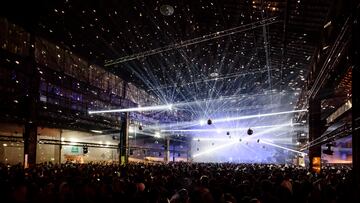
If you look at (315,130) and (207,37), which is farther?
(315,130)

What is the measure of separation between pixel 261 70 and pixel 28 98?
50.2ft

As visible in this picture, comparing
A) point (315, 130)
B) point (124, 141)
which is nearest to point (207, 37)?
point (315, 130)

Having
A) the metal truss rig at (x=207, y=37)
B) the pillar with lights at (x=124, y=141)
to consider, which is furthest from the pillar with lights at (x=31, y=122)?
the pillar with lights at (x=124, y=141)

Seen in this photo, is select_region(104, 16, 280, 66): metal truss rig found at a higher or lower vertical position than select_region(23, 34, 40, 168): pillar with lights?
higher

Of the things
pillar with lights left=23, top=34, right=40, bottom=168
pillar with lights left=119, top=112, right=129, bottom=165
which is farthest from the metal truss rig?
pillar with lights left=119, top=112, right=129, bottom=165

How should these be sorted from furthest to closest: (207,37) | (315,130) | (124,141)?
1. (124,141)
2. (315,130)
3. (207,37)

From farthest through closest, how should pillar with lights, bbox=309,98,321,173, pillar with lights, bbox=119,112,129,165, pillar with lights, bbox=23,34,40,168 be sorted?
pillar with lights, bbox=119,112,129,165
pillar with lights, bbox=309,98,321,173
pillar with lights, bbox=23,34,40,168

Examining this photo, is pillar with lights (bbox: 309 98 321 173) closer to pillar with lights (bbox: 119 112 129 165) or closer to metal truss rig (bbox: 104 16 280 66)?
metal truss rig (bbox: 104 16 280 66)

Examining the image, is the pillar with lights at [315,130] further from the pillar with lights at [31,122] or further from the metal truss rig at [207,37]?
the pillar with lights at [31,122]

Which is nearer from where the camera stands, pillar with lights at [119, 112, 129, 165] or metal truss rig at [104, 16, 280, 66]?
metal truss rig at [104, 16, 280, 66]

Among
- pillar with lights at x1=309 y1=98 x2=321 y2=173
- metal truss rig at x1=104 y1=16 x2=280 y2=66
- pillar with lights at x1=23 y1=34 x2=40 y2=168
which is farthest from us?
pillar with lights at x1=309 y1=98 x2=321 y2=173

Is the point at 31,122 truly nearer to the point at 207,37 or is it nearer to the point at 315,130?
the point at 207,37

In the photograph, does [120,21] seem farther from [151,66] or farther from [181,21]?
[151,66]

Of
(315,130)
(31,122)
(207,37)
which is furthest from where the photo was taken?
(315,130)
